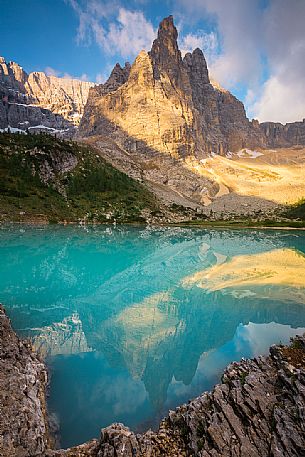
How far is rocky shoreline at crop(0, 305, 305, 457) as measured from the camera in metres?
7.26

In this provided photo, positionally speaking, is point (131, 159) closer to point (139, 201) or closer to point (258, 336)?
point (139, 201)

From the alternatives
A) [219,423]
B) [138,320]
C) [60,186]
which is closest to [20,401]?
[219,423]

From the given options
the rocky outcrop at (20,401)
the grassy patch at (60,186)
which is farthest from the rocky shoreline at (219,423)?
the grassy patch at (60,186)

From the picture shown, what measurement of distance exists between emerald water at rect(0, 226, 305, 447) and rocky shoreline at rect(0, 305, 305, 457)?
6.82 ft

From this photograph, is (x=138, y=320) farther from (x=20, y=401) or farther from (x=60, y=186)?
(x=60, y=186)

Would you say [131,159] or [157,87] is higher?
[157,87]

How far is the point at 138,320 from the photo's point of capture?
20781mm

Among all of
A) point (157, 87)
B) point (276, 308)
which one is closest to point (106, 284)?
point (276, 308)

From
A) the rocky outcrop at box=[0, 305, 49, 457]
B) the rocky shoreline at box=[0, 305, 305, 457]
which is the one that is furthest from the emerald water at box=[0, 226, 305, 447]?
the rocky shoreline at box=[0, 305, 305, 457]

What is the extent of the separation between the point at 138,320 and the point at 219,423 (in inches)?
519

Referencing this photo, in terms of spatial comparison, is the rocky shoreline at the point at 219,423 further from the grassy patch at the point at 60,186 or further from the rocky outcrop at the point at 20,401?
the grassy patch at the point at 60,186

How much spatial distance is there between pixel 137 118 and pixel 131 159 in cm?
3369

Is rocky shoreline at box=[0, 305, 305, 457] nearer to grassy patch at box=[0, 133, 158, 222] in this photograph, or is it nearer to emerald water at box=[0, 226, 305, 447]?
emerald water at box=[0, 226, 305, 447]

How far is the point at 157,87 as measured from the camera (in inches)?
7667
